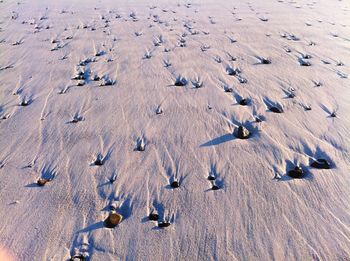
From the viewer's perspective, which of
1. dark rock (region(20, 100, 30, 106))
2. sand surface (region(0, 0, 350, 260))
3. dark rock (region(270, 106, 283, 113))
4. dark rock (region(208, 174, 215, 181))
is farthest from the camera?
dark rock (region(20, 100, 30, 106))

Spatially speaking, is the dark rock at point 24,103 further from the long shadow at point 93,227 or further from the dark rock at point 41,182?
the long shadow at point 93,227

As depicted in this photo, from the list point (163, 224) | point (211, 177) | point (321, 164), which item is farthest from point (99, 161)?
point (321, 164)

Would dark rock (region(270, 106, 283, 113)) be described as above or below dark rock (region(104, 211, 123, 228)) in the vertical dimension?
above

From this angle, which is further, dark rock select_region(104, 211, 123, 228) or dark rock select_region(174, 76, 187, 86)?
dark rock select_region(174, 76, 187, 86)

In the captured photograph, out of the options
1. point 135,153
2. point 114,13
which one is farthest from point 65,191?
point 114,13

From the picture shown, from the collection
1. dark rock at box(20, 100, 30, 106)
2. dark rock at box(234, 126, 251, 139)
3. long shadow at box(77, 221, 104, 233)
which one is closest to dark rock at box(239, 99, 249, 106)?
dark rock at box(234, 126, 251, 139)

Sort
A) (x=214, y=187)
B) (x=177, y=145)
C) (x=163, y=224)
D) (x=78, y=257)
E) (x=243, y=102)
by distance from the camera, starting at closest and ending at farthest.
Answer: (x=78, y=257), (x=163, y=224), (x=214, y=187), (x=177, y=145), (x=243, y=102)

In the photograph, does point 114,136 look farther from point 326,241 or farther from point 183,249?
point 326,241

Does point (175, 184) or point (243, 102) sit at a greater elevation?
point (243, 102)

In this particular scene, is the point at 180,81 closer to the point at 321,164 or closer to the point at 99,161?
the point at 99,161

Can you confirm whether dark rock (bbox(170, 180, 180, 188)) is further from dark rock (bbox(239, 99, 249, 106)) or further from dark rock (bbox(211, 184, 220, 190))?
dark rock (bbox(239, 99, 249, 106))
